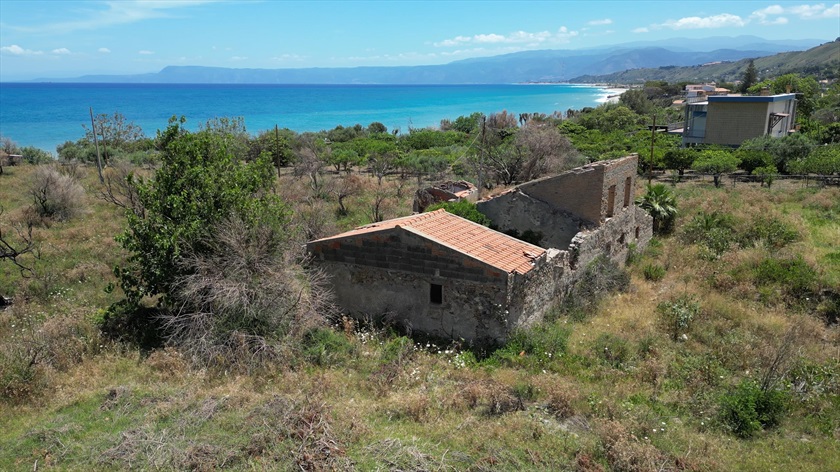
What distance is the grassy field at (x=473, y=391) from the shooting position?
8.94 m

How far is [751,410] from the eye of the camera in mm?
10203

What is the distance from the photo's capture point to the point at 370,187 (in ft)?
121

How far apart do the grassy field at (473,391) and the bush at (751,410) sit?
0.05m

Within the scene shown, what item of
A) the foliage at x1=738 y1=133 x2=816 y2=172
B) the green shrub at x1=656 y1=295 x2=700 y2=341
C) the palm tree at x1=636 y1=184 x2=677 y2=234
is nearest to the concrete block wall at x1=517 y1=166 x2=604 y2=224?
the green shrub at x1=656 y1=295 x2=700 y2=341

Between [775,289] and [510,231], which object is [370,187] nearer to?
[510,231]

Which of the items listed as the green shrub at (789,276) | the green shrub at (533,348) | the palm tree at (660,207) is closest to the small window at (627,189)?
the palm tree at (660,207)

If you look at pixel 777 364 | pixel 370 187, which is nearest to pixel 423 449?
pixel 777 364

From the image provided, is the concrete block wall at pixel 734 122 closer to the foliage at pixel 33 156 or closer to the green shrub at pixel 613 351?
the green shrub at pixel 613 351

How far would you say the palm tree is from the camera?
24300 millimetres

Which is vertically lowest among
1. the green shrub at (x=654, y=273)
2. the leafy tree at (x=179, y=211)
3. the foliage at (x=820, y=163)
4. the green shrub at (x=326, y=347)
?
the green shrub at (x=654, y=273)

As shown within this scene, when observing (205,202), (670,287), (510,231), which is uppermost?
(205,202)

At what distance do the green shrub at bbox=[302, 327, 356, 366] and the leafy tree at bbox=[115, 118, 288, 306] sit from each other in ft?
10.8

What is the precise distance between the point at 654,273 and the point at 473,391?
11.4 metres

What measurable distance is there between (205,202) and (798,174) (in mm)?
35902
